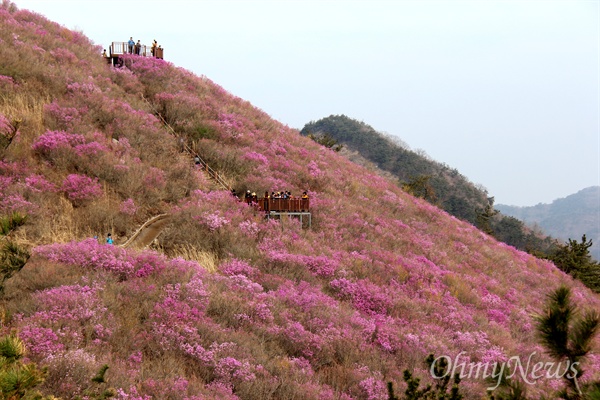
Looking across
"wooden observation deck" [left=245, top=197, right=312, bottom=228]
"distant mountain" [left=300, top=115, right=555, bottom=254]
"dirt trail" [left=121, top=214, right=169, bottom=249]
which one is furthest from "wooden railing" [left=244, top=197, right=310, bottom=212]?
"distant mountain" [left=300, top=115, right=555, bottom=254]

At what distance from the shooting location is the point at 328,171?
1041 inches

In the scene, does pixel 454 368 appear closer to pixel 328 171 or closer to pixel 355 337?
pixel 355 337

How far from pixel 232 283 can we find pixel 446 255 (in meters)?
11.6

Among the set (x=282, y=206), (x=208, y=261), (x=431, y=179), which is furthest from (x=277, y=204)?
(x=431, y=179)

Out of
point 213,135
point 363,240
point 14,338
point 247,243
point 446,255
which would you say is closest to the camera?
point 14,338

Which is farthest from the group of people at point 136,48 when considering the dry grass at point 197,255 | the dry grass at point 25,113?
the dry grass at point 197,255

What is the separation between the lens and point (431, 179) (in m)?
75.2

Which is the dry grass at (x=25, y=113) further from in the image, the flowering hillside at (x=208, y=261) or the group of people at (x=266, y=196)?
the group of people at (x=266, y=196)

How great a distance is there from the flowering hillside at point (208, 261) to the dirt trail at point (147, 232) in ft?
1.41

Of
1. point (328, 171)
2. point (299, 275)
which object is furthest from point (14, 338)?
point (328, 171)

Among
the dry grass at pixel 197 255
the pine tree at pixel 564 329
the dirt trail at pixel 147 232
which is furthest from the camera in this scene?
the dirt trail at pixel 147 232

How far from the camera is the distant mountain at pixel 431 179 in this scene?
5471 cm

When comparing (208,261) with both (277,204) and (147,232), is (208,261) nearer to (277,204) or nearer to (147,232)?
(147,232)

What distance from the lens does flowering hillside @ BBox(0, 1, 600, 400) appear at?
10.6m
